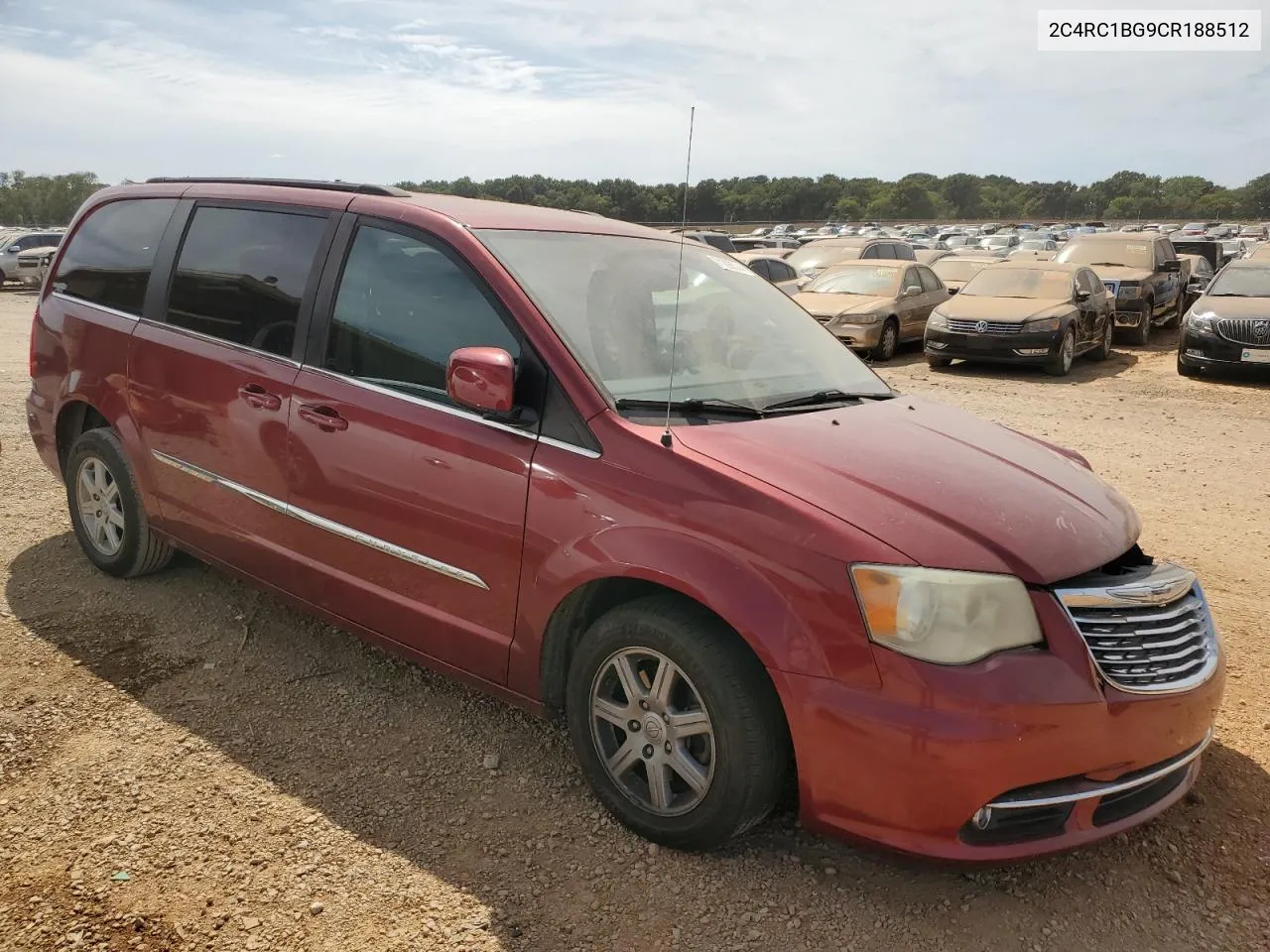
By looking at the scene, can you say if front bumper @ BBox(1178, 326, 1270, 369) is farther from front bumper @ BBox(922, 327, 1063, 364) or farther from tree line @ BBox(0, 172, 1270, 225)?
tree line @ BBox(0, 172, 1270, 225)

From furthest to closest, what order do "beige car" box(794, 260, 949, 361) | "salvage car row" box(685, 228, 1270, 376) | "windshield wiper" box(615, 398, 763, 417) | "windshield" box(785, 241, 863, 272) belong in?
"windshield" box(785, 241, 863, 272), "beige car" box(794, 260, 949, 361), "salvage car row" box(685, 228, 1270, 376), "windshield wiper" box(615, 398, 763, 417)

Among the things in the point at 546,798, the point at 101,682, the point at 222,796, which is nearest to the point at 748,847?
the point at 546,798

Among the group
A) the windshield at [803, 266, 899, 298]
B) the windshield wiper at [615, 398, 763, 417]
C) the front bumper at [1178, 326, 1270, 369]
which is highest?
the windshield at [803, 266, 899, 298]

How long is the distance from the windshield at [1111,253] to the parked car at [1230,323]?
3573mm

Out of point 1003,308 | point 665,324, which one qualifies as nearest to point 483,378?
point 665,324

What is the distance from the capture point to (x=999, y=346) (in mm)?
12656

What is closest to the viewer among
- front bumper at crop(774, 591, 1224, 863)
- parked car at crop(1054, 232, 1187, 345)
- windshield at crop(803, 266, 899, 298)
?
front bumper at crop(774, 591, 1224, 863)

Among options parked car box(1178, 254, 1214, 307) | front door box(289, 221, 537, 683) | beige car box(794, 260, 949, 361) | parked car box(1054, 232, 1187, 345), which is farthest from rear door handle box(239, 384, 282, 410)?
parked car box(1178, 254, 1214, 307)

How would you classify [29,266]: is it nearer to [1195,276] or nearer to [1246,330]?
[1246,330]

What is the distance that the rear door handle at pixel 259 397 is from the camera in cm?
352

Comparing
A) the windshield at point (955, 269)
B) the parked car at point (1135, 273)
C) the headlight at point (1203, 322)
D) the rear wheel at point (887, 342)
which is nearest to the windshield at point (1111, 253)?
the parked car at point (1135, 273)

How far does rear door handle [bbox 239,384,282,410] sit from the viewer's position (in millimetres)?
3516

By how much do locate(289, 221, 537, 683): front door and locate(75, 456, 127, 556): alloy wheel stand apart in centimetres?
148

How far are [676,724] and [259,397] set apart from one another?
1.99 m
